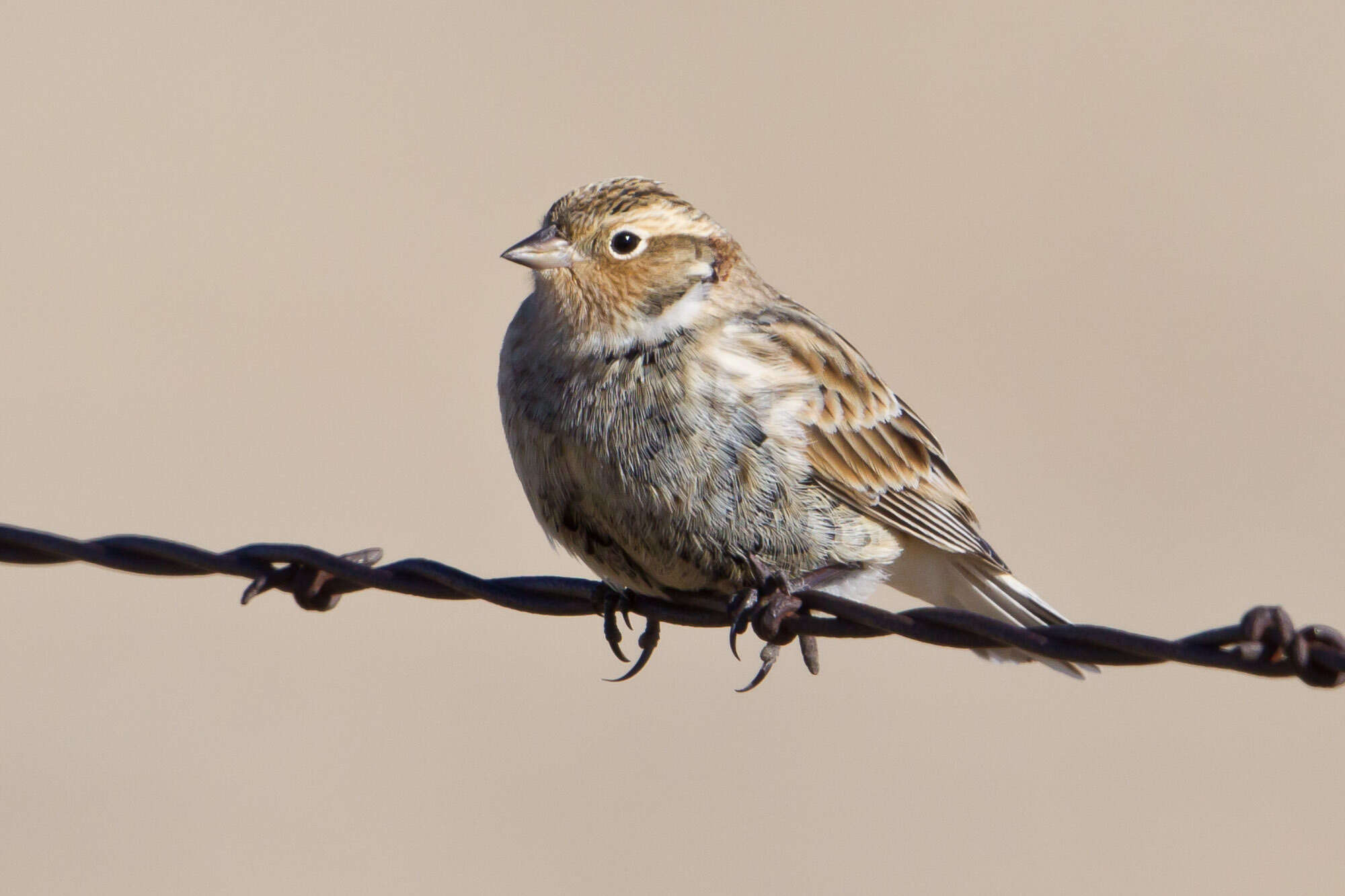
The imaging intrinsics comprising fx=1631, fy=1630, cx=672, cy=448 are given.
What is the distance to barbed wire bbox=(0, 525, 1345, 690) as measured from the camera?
9.80ft

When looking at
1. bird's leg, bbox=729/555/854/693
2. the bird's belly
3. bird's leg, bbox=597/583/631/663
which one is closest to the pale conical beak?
the bird's belly

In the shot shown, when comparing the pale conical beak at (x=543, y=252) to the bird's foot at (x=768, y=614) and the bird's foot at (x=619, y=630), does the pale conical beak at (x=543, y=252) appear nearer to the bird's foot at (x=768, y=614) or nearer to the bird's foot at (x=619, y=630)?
the bird's foot at (x=619, y=630)

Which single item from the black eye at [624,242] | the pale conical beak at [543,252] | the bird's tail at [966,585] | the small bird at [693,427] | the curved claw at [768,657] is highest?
the black eye at [624,242]

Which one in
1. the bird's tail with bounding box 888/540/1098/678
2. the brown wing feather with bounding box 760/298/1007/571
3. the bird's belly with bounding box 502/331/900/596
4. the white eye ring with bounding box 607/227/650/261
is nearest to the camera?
the bird's belly with bounding box 502/331/900/596

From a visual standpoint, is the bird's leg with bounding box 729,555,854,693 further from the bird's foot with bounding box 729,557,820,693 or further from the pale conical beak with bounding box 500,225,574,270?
the pale conical beak with bounding box 500,225,574,270

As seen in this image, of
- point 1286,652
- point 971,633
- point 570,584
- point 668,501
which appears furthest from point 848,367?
point 1286,652

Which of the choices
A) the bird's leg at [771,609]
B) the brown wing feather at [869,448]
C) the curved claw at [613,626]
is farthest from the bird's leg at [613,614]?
the brown wing feather at [869,448]

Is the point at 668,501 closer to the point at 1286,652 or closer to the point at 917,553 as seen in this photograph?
the point at 917,553

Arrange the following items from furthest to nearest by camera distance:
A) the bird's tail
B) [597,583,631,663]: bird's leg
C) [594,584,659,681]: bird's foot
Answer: the bird's tail, [597,583,631,663]: bird's leg, [594,584,659,681]: bird's foot

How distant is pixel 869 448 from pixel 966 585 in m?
0.87

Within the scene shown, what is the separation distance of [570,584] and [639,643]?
3.28 feet

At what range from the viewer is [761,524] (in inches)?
194

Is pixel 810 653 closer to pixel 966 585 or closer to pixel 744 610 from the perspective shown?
pixel 744 610

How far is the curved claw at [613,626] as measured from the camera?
5113 mm
